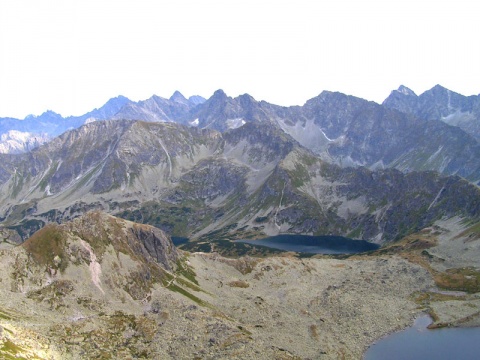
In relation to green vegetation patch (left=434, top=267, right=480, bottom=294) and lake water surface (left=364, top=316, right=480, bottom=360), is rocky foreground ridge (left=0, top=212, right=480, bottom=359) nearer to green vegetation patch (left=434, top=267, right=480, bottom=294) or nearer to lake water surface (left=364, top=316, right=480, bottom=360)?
green vegetation patch (left=434, top=267, right=480, bottom=294)

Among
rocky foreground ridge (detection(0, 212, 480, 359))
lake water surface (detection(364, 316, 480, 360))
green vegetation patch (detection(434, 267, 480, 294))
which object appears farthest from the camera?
green vegetation patch (detection(434, 267, 480, 294))

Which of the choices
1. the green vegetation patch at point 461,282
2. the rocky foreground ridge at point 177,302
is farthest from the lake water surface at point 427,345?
the green vegetation patch at point 461,282

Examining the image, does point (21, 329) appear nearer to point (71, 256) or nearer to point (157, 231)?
point (71, 256)

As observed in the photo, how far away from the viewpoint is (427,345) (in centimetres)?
13712

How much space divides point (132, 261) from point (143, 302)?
18065 millimetres

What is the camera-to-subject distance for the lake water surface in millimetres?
129750

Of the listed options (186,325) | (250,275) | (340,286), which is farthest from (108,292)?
(340,286)

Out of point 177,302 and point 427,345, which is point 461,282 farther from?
point 177,302

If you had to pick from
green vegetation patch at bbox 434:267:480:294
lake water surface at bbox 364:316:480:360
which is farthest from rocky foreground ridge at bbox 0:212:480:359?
lake water surface at bbox 364:316:480:360

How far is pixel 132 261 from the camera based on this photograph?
14888 centimetres

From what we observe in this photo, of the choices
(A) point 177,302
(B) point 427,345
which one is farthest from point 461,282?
(A) point 177,302

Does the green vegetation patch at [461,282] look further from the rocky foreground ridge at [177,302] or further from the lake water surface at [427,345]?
the lake water surface at [427,345]

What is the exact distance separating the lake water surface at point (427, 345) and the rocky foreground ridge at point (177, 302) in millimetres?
4244

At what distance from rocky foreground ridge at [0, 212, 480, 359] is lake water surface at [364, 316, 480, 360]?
13.9ft
